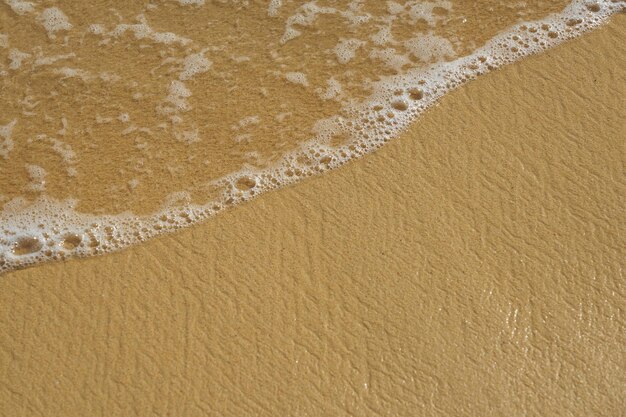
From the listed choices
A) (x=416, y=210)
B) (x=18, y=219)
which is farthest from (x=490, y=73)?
(x=18, y=219)

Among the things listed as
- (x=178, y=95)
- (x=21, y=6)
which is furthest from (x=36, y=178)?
(x=21, y=6)

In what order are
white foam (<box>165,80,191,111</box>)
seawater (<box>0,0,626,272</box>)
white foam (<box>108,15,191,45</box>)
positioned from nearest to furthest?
1. seawater (<box>0,0,626,272</box>)
2. white foam (<box>165,80,191,111</box>)
3. white foam (<box>108,15,191,45</box>)

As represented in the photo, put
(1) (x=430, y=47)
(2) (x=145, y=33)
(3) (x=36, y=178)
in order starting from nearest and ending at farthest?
(3) (x=36, y=178) < (1) (x=430, y=47) < (2) (x=145, y=33)

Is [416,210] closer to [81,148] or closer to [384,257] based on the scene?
[384,257]

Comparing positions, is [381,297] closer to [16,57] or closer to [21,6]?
[16,57]

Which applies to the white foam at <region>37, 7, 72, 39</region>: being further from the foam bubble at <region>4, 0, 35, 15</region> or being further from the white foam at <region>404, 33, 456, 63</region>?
the white foam at <region>404, 33, 456, 63</region>

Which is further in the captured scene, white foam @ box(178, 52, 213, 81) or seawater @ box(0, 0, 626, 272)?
white foam @ box(178, 52, 213, 81)

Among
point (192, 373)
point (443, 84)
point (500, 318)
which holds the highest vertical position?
point (443, 84)

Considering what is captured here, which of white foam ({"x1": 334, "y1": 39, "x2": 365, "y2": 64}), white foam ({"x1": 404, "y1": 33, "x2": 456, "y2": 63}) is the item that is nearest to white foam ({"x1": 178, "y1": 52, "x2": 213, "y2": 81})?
white foam ({"x1": 334, "y1": 39, "x2": 365, "y2": 64})
